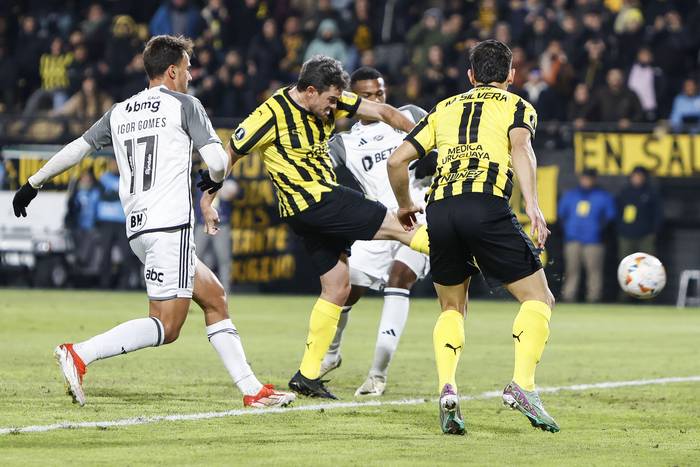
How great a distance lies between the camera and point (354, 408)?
835 centimetres

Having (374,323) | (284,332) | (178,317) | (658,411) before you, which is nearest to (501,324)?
(374,323)

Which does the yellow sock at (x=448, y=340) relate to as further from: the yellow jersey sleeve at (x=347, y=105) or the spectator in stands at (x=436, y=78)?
the spectator in stands at (x=436, y=78)

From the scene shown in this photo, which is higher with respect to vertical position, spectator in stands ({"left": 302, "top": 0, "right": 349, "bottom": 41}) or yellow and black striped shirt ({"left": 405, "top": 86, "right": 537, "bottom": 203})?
spectator in stands ({"left": 302, "top": 0, "right": 349, "bottom": 41})

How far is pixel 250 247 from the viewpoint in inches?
857

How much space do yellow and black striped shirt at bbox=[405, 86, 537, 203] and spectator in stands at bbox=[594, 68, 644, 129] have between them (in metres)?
13.6

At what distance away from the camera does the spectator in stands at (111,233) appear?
2228 centimetres

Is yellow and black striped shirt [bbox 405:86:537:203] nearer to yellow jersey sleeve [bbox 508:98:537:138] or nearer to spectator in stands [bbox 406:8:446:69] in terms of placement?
yellow jersey sleeve [bbox 508:98:537:138]

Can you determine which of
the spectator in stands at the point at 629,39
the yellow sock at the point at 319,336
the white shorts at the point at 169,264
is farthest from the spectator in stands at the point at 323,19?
the white shorts at the point at 169,264

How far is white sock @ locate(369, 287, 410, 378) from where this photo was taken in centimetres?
941

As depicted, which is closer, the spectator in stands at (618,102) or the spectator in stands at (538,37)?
the spectator in stands at (618,102)

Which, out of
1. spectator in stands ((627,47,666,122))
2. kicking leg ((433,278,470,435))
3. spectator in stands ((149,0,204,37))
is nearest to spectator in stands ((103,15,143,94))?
spectator in stands ((149,0,204,37))

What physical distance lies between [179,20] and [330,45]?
140 inches

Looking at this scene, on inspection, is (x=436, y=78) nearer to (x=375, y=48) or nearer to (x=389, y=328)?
(x=375, y=48)

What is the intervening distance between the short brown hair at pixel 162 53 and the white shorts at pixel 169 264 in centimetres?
95
